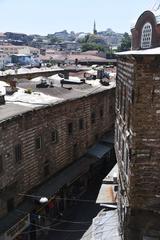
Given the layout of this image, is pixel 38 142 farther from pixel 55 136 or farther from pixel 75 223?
pixel 75 223

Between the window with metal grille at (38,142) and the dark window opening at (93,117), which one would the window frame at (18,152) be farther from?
the dark window opening at (93,117)

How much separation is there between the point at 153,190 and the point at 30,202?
15740 millimetres

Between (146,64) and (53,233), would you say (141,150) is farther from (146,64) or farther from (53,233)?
(53,233)

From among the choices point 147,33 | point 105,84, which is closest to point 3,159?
point 147,33

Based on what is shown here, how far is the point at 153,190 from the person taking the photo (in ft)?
49.7

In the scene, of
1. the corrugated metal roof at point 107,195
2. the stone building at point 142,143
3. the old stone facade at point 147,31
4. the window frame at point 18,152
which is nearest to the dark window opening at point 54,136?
the window frame at point 18,152

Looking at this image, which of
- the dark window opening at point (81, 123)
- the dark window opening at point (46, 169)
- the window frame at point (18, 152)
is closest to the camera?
the window frame at point (18, 152)

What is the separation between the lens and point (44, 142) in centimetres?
3072

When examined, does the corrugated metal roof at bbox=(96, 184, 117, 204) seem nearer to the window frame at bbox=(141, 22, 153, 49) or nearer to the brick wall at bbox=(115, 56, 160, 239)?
the brick wall at bbox=(115, 56, 160, 239)

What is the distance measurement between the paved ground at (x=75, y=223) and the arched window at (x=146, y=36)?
15.5 m

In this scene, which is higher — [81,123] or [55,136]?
[81,123]

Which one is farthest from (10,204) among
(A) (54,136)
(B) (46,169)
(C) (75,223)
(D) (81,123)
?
(D) (81,123)

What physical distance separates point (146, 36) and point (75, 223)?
660 inches

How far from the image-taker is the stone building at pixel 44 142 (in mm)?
26312
